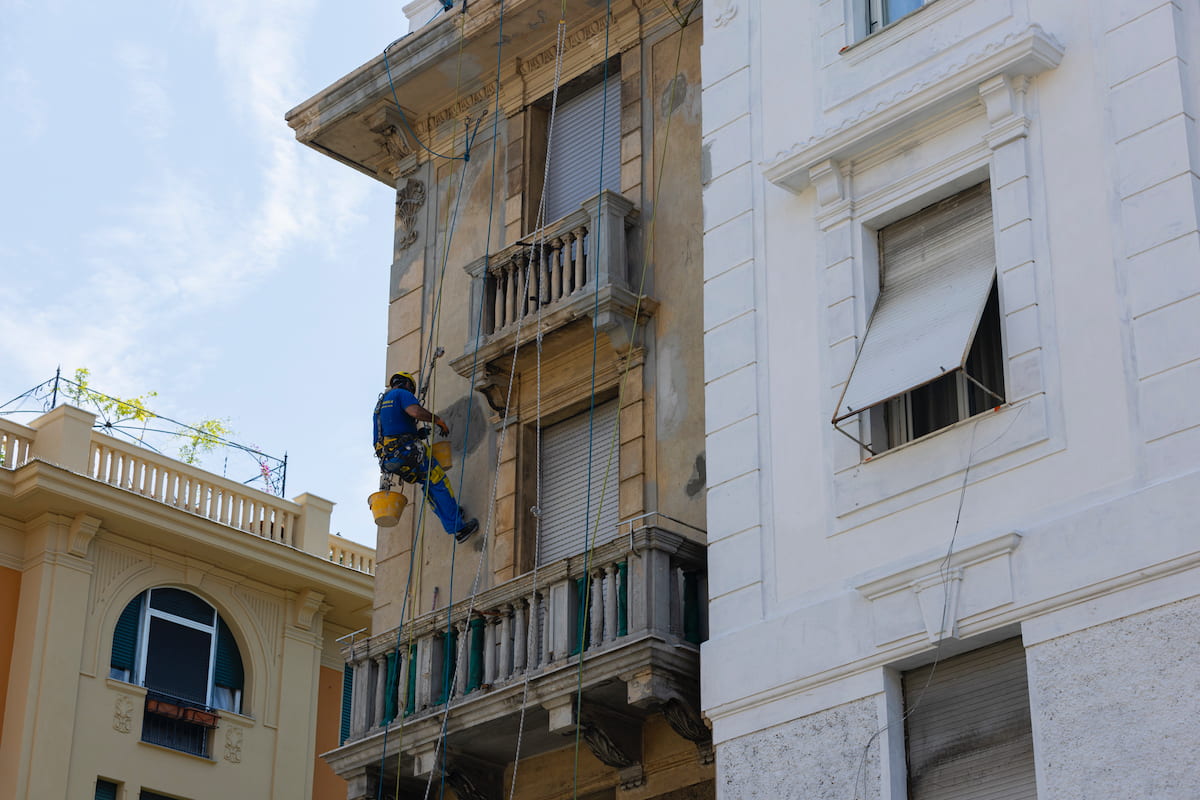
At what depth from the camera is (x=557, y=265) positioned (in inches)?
783

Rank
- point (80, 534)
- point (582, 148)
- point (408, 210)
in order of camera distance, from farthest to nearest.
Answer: point (80, 534) < point (408, 210) < point (582, 148)

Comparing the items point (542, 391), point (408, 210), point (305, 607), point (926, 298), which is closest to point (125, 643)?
point (305, 607)

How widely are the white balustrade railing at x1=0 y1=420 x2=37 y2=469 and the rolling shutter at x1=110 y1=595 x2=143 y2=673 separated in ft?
8.45

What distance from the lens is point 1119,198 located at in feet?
44.0

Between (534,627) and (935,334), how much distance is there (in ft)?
16.3

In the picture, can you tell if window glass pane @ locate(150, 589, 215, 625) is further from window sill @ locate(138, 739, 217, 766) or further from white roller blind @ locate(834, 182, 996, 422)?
white roller blind @ locate(834, 182, 996, 422)

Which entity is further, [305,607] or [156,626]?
[305,607]

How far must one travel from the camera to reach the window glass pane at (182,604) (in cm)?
2805

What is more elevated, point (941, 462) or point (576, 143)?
point (576, 143)

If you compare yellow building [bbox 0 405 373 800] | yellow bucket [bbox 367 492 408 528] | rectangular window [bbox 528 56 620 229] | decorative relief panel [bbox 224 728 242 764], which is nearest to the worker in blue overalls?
yellow bucket [bbox 367 492 408 528]

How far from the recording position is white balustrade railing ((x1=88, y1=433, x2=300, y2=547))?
92.7ft

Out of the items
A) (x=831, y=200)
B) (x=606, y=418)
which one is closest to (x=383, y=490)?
(x=606, y=418)

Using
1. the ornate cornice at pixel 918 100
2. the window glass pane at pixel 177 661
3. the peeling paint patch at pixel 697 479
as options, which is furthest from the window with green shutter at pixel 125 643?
the ornate cornice at pixel 918 100

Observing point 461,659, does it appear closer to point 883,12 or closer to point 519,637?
point 519,637
